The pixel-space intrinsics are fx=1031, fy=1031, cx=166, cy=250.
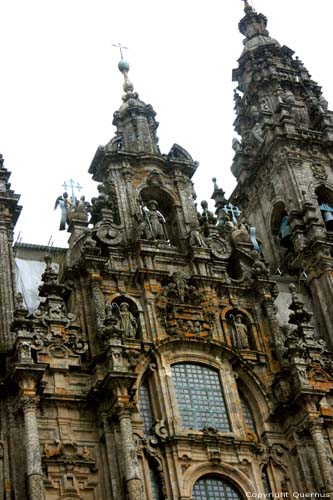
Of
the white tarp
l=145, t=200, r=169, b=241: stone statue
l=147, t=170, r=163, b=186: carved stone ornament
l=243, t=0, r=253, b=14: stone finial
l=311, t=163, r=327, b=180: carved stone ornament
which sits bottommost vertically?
the white tarp

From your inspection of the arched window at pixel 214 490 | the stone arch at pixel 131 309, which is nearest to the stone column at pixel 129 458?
the arched window at pixel 214 490

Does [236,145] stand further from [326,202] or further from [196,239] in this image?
[196,239]

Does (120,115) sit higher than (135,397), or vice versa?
(120,115)

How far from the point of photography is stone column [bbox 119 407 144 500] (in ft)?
71.5

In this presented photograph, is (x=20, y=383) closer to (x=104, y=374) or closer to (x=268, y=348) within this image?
(x=104, y=374)

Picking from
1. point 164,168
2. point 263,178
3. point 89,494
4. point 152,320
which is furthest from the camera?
point 263,178

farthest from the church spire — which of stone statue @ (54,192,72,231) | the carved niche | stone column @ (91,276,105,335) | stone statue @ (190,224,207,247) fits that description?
stone column @ (91,276,105,335)

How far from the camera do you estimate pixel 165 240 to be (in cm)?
2869

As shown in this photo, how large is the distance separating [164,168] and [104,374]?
8558 millimetres

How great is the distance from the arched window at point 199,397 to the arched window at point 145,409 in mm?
724

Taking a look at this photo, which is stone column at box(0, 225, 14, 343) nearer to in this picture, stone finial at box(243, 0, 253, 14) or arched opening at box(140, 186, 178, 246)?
arched opening at box(140, 186, 178, 246)

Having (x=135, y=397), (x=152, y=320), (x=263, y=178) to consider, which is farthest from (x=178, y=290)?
(x=263, y=178)

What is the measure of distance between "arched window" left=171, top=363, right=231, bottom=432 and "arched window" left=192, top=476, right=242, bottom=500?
52.8 inches

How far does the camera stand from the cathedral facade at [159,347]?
2302cm
